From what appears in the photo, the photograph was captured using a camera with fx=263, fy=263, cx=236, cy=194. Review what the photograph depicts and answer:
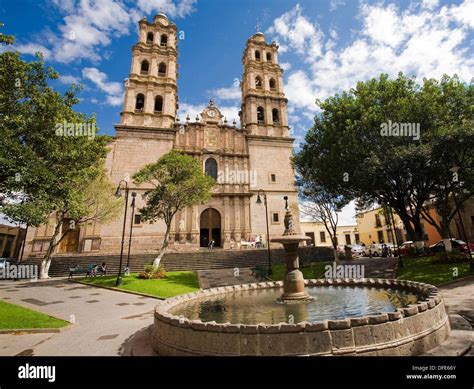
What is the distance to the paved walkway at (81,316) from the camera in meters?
5.99

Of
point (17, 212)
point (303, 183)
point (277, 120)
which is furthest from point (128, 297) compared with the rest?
point (277, 120)

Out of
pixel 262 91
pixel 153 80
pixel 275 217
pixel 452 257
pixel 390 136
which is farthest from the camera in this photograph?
pixel 262 91

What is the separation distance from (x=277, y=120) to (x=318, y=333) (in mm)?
Result: 32918

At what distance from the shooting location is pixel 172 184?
1792cm

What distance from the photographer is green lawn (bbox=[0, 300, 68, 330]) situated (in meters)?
7.55

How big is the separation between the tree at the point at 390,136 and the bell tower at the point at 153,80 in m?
19.2

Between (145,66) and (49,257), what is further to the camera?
(145,66)

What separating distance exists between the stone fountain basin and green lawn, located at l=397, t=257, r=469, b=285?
29.6 feet

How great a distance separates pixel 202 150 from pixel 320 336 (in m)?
27.7

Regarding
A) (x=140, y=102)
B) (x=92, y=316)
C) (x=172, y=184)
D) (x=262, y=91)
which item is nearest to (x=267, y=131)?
(x=262, y=91)

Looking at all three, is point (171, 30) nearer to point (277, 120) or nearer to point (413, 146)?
point (277, 120)

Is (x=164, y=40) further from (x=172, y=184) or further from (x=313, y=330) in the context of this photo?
(x=313, y=330)

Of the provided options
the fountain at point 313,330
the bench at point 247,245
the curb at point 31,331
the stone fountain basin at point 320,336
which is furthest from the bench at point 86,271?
the stone fountain basin at point 320,336
